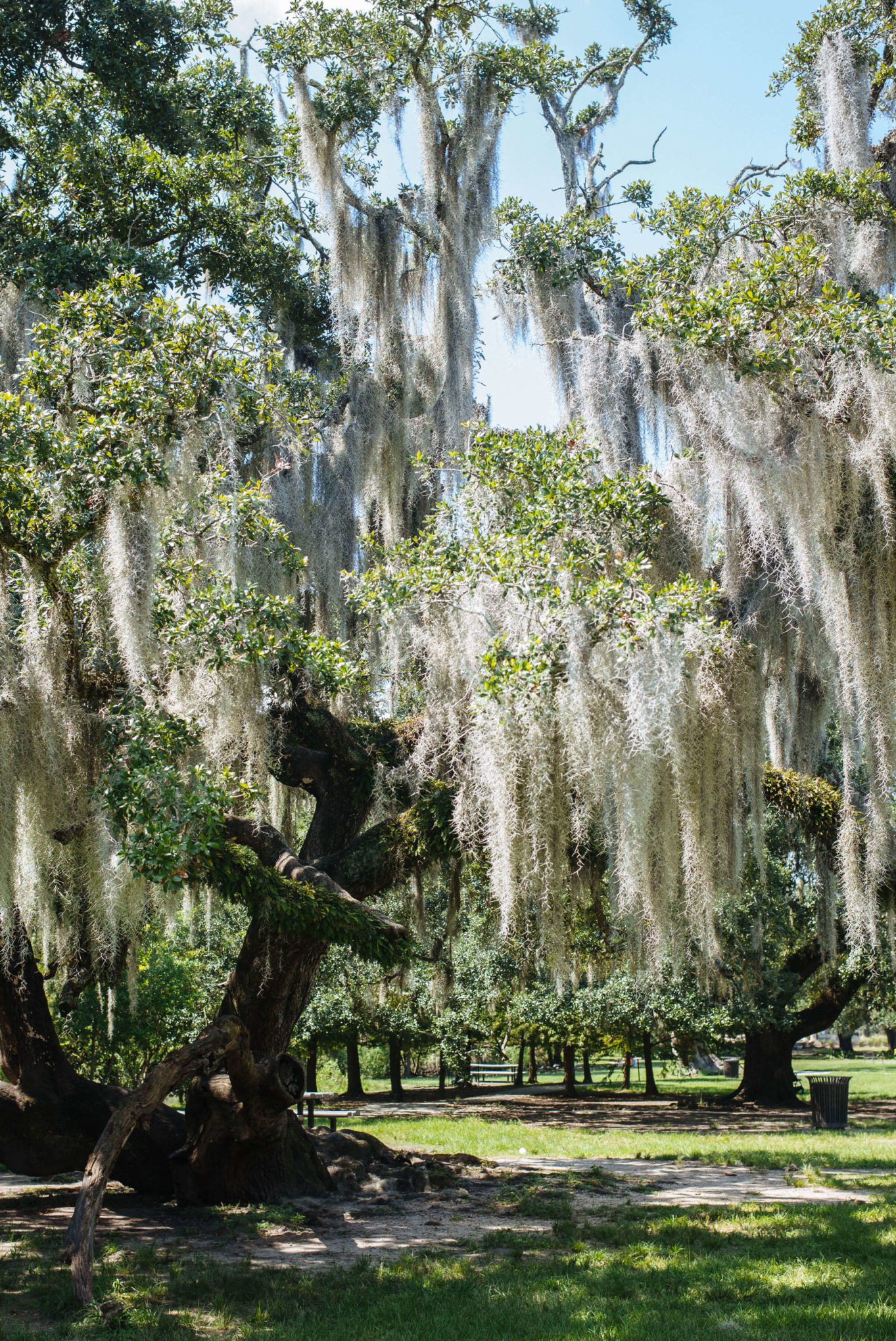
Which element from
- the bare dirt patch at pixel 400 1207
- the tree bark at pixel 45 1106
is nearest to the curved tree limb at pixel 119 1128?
the bare dirt patch at pixel 400 1207

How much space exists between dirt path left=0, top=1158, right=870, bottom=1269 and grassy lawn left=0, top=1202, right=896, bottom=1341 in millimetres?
368

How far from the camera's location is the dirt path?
558 cm

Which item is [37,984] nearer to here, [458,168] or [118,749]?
[118,749]

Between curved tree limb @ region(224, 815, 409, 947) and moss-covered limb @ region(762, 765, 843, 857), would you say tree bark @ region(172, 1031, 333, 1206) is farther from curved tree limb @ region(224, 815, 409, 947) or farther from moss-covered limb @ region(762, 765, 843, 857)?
moss-covered limb @ region(762, 765, 843, 857)

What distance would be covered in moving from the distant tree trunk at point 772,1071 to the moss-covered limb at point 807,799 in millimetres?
7716

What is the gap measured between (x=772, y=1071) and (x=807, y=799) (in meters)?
8.51

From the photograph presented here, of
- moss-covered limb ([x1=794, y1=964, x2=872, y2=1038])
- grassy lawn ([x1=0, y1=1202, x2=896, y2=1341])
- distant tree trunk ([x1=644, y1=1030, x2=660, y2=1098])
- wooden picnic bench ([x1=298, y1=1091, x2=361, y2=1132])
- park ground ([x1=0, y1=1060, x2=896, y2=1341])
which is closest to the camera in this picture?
grassy lawn ([x1=0, y1=1202, x2=896, y2=1341])

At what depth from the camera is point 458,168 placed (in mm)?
10508

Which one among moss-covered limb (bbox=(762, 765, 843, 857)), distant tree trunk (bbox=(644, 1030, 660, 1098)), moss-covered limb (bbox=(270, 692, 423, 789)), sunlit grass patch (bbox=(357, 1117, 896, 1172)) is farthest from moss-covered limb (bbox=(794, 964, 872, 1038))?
moss-covered limb (bbox=(270, 692, 423, 789))

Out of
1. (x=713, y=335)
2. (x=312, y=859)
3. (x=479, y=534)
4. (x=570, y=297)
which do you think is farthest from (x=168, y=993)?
(x=713, y=335)

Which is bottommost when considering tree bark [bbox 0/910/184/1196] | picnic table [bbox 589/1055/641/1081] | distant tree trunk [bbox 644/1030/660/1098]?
picnic table [bbox 589/1055/641/1081]

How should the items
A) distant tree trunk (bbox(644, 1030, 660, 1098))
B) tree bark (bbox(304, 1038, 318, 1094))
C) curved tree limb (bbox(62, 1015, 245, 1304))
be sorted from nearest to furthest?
curved tree limb (bbox(62, 1015, 245, 1304)) < tree bark (bbox(304, 1038, 318, 1094)) < distant tree trunk (bbox(644, 1030, 660, 1098))

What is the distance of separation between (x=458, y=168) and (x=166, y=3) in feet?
9.91

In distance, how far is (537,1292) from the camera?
4.41 meters
